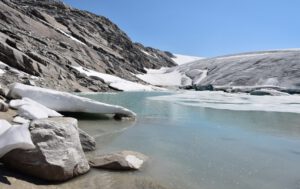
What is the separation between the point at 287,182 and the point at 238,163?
1.57 m

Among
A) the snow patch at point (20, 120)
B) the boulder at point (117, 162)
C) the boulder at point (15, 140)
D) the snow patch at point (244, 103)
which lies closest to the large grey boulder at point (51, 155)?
the boulder at point (15, 140)

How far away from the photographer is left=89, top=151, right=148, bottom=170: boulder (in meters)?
7.74

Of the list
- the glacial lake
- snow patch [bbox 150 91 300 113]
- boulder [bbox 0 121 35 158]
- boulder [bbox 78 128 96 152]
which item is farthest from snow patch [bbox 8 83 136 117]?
snow patch [bbox 150 91 300 113]

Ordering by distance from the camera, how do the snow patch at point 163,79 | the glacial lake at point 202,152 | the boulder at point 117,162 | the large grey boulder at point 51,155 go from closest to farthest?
1. the large grey boulder at point 51,155
2. the glacial lake at point 202,152
3. the boulder at point 117,162
4. the snow patch at point 163,79

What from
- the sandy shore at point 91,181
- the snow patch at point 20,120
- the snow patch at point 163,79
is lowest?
the sandy shore at point 91,181

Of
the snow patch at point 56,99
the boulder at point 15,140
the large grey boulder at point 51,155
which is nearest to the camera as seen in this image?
the boulder at point 15,140

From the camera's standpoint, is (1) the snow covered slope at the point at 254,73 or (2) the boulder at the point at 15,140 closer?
(2) the boulder at the point at 15,140

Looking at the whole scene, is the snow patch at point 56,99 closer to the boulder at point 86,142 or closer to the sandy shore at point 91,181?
the boulder at point 86,142

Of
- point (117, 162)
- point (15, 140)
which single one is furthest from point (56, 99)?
point (15, 140)

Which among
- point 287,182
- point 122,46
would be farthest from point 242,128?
point 122,46

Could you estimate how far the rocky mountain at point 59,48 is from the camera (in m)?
37.7

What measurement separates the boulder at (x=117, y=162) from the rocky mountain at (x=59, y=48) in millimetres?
20027

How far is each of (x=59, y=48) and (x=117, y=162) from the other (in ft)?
203

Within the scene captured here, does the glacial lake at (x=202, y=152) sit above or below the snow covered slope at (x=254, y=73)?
below
